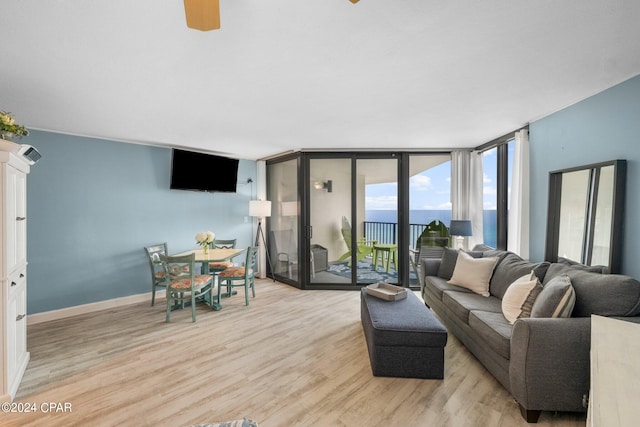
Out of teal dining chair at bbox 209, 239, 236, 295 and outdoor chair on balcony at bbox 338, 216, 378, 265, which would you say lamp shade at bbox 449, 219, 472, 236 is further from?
teal dining chair at bbox 209, 239, 236, 295

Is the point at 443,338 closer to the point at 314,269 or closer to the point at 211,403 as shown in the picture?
the point at 211,403

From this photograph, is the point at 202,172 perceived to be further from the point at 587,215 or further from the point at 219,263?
the point at 587,215

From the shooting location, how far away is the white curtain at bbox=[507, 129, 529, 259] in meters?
3.20

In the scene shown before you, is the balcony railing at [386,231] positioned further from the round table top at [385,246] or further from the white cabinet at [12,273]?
the white cabinet at [12,273]

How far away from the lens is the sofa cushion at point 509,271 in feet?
8.36

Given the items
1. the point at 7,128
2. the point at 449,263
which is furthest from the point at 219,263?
the point at 449,263

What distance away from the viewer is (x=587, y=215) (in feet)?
8.03

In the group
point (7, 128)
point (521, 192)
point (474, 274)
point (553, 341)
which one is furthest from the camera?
point (521, 192)

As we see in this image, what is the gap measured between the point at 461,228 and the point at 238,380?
3.50 m

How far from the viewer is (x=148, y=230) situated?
4238mm

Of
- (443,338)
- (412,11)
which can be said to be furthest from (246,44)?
(443,338)

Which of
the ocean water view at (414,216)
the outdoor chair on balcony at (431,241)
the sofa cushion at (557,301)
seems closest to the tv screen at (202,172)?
the ocean water view at (414,216)

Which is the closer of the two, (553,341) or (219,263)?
(553,341)

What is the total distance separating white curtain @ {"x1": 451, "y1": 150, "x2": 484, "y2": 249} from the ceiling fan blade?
4282mm
